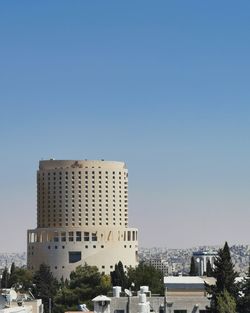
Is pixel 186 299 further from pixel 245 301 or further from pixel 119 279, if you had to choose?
pixel 119 279

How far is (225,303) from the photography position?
5359 cm

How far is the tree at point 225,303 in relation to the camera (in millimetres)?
53031

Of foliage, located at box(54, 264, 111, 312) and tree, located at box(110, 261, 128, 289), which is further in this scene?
tree, located at box(110, 261, 128, 289)

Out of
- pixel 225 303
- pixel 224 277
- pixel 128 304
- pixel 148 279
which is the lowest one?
pixel 128 304

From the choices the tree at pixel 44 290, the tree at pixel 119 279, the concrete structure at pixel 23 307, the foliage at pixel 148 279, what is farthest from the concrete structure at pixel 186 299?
the tree at pixel 44 290

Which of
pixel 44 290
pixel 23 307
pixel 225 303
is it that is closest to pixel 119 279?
pixel 44 290

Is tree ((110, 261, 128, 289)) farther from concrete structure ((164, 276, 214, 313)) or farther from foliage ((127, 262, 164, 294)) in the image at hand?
concrete structure ((164, 276, 214, 313))

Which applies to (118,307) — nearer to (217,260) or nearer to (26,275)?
(217,260)

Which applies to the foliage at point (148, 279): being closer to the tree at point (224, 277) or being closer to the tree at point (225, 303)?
the tree at point (224, 277)

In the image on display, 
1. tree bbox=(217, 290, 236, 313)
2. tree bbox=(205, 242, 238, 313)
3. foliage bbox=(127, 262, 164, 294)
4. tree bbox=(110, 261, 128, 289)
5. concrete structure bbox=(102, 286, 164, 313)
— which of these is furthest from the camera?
tree bbox=(110, 261, 128, 289)

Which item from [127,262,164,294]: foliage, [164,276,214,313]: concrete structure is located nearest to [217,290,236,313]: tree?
[164,276,214,313]: concrete structure

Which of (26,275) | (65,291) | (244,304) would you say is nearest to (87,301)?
(65,291)

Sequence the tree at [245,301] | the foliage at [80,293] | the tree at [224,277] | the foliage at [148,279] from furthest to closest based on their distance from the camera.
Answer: the foliage at [148,279]
the foliage at [80,293]
the tree at [245,301]
the tree at [224,277]

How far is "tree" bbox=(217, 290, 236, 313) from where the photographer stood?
174 ft
